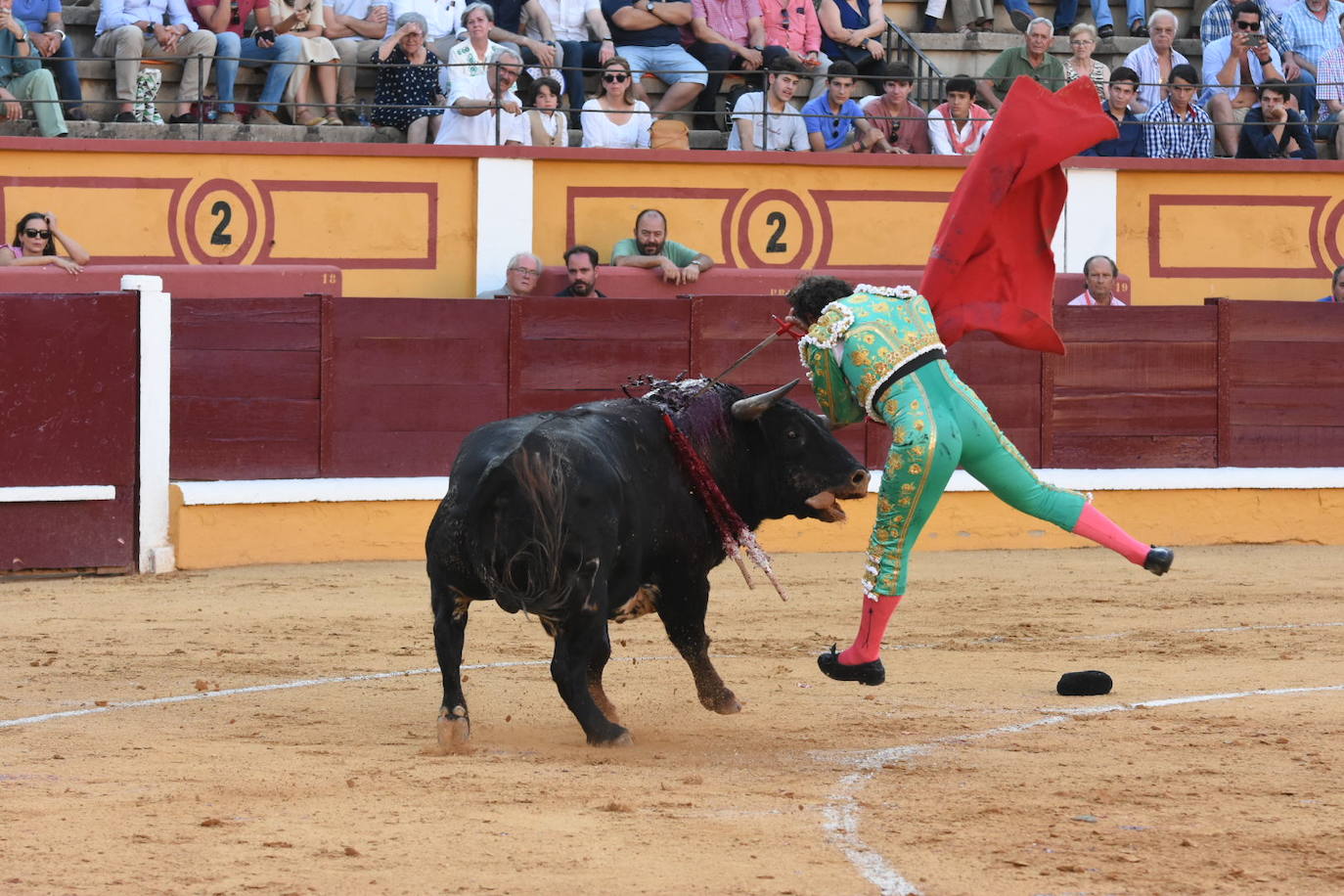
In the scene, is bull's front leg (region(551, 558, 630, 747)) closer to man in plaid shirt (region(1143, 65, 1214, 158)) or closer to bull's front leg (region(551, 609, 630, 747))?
bull's front leg (region(551, 609, 630, 747))

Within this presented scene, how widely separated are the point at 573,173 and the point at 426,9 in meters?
1.21

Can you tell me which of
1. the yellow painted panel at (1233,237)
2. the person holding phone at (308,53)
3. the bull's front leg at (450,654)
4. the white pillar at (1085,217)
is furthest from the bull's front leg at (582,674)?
the yellow painted panel at (1233,237)

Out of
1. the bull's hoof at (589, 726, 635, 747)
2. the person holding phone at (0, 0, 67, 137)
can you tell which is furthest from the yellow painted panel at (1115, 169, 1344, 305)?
the bull's hoof at (589, 726, 635, 747)

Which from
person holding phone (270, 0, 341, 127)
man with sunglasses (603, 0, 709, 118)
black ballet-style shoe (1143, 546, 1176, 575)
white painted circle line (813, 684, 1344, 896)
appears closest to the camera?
white painted circle line (813, 684, 1344, 896)

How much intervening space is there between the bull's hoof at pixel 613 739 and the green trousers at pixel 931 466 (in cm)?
71

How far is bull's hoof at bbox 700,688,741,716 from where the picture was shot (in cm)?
481

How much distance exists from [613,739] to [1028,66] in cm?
702

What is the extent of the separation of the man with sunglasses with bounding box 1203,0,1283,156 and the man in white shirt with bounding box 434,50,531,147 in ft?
12.9

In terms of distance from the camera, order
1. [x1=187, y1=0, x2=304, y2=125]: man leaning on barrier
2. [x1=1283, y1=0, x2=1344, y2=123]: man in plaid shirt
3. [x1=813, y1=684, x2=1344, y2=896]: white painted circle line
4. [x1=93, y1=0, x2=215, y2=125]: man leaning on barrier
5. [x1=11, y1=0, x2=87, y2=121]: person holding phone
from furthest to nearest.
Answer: [x1=1283, y1=0, x2=1344, y2=123]: man in plaid shirt → [x1=187, y1=0, x2=304, y2=125]: man leaning on barrier → [x1=93, y1=0, x2=215, y2=125]: man leaning on barrier → [x1=11, y1=0, x2=87, y2=121]: person holding phone → [x1=813, y1=684, x2=1344, y2=896]: white painted circle line

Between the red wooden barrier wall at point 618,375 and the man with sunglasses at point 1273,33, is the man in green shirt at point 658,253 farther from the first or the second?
the man with sunglasses at point 1273,33

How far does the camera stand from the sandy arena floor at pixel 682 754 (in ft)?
10.6

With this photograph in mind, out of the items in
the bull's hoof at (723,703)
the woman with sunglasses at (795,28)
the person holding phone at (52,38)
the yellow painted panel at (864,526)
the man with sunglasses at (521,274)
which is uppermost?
the woman with sunglasses at (795,28)

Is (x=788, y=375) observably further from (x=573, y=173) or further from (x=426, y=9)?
(x=426, y=9)

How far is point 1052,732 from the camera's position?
4629 millimetres
